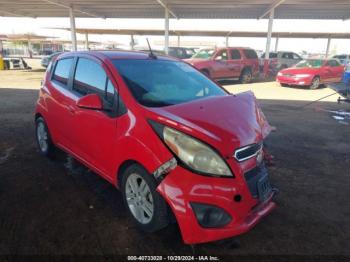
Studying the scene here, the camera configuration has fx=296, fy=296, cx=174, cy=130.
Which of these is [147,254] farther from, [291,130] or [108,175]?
[291,130]

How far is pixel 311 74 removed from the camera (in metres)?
15.0

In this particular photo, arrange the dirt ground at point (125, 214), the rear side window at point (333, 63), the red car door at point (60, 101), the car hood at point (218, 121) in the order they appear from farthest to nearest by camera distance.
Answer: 1. the rear side window at point (333, 63)
2. the red car door at point (60, 101)
3. the dirt ground at point (125, 214)
4. the car hood at point (218, 121)

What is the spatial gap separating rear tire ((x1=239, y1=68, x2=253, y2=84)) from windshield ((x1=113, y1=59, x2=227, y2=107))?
1372 centimetres

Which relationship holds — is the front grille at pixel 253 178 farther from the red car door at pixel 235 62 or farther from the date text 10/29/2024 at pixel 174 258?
the red car door at pixel 235 62

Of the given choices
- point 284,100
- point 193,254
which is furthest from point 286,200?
point 284,100

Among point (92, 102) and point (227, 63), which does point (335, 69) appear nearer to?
point (227, 63)

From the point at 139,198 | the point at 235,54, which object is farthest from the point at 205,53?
the point at 139,198

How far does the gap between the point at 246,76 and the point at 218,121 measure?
50.6 feet

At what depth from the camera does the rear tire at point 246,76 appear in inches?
677

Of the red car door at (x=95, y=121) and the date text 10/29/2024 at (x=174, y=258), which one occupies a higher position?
the red car door at (x=95, y=121)

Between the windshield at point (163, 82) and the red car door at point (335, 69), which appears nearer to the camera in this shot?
the windshield at point (163, 82)

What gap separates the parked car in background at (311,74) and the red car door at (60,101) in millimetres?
13371

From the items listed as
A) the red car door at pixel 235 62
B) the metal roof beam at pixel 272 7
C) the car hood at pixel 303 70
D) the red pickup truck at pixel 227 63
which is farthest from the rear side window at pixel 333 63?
the red car door at pixel 235 62

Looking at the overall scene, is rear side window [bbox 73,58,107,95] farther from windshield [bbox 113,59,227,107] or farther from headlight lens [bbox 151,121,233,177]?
headlight lens [bbox 151,121,233,177]
